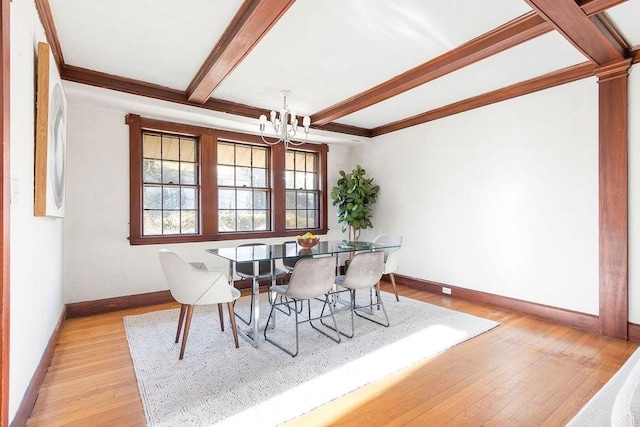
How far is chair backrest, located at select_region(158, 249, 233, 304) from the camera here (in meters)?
2.56

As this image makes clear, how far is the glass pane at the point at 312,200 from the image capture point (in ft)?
18.9

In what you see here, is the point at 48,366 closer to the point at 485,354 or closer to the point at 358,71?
the point at 485,354

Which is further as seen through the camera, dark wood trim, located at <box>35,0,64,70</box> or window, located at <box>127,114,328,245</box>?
window, located at <box>127,114,328,245</box>

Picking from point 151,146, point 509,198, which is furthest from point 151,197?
point 509,198

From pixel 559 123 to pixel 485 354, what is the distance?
2.57m

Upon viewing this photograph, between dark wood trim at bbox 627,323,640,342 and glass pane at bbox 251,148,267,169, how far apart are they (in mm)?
4754

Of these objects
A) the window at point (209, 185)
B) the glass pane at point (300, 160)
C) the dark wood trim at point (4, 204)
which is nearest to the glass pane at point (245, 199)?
the window at point (209, 185)

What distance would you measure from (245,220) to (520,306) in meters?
3.88

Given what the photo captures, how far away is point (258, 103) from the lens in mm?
4344

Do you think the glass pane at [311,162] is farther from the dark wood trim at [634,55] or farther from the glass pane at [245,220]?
the dark wood trim at [634,55]

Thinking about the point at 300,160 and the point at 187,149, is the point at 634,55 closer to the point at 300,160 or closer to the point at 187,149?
the point at 300,160

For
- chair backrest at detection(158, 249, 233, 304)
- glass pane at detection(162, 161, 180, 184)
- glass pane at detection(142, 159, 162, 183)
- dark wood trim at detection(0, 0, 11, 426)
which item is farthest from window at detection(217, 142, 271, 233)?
dark wood trim at detection(0, 0, 11, 426)

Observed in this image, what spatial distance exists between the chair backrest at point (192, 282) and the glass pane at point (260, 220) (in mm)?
2477

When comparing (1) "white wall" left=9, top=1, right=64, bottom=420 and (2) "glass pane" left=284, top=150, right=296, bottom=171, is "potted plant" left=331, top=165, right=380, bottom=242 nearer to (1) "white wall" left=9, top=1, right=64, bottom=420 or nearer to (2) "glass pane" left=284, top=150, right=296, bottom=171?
(2) "glass pane" left=284, top=150, right=296, bottom=171
